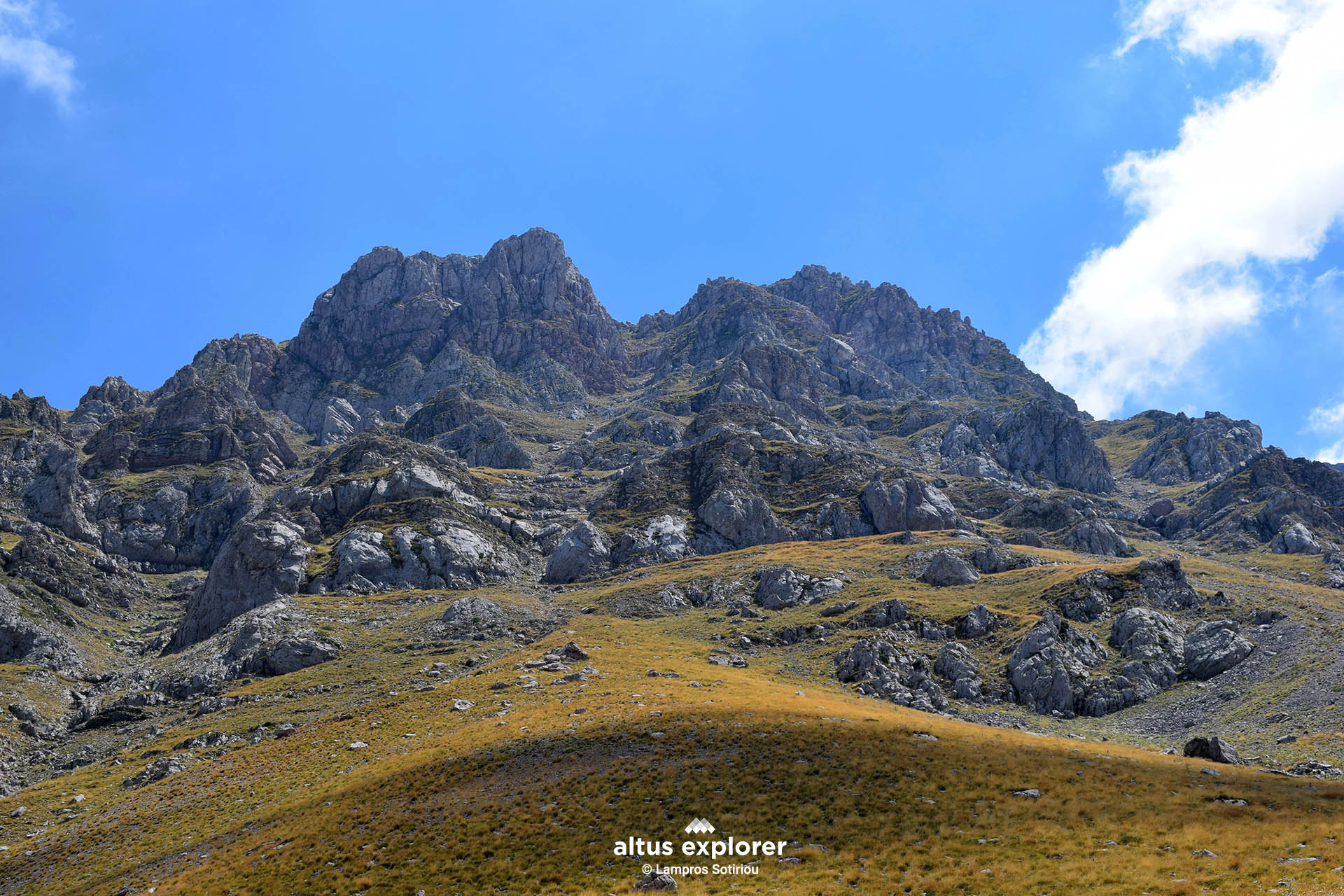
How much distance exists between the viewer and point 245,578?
4995 inches

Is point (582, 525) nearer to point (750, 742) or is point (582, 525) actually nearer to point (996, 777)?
point (750, 742)

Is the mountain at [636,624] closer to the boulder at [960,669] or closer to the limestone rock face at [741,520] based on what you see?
the boulder at [960,669]

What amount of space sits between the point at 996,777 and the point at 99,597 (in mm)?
183529

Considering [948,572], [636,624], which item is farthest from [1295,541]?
[636,624]

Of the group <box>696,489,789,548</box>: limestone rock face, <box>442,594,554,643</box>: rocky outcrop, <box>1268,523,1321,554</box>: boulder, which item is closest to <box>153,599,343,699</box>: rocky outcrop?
<box>442,594,554,643</box>: rocky outcrop

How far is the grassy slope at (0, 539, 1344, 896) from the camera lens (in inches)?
1214

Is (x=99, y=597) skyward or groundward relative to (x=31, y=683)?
skyward

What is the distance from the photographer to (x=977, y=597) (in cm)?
10638

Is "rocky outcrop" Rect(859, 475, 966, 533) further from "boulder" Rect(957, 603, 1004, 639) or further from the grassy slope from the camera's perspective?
the grassy slope

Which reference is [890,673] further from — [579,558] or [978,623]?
[579,558]

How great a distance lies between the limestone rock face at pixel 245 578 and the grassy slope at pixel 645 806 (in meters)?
56.4

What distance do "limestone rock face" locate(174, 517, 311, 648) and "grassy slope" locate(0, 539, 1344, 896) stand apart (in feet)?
185

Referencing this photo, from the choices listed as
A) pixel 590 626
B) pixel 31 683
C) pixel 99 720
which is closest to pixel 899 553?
pixel 590 626

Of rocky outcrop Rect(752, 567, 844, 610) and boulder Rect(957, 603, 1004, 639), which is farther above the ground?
rocky outcrop Rect(752, 567, 844, 610)
